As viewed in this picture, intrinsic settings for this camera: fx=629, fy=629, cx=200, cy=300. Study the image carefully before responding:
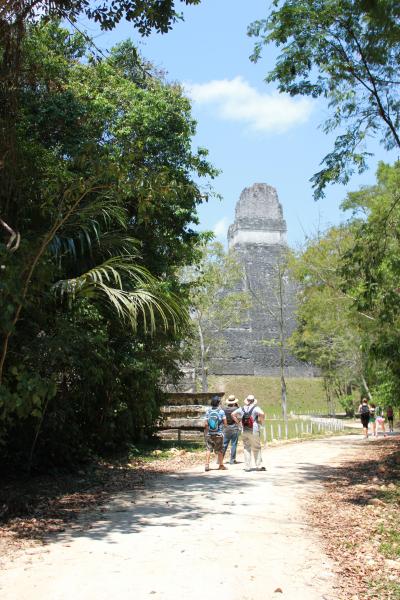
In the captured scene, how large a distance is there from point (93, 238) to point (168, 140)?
5.08 metres

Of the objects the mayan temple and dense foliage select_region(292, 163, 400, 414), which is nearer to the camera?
dense foliage select_region(292, 163, 400, 414)

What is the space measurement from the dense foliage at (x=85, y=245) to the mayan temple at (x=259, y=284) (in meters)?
38.8

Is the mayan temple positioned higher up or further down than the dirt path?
higher up

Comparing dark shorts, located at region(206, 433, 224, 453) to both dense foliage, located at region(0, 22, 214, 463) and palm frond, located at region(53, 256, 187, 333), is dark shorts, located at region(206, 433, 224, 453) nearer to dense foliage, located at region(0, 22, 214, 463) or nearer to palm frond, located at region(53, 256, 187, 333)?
dense foliage, located at region(0, 22, 214, 463)

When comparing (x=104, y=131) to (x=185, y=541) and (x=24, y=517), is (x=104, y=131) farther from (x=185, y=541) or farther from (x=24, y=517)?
(x=185, y=541)

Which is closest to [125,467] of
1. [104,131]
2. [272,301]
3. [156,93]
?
[104,131]

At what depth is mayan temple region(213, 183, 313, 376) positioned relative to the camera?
186ft

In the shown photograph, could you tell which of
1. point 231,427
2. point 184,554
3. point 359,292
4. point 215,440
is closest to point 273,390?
point 231,427

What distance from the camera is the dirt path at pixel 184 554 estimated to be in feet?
14.9

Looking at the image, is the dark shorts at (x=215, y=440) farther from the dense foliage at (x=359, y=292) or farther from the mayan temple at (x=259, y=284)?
the mayan temple at (x=259, y=284)

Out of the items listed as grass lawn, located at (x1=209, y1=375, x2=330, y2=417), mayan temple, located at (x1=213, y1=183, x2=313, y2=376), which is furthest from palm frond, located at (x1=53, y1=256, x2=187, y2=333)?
mayan temple, located at (x1=213, y1=183, x2=313, y2=376)

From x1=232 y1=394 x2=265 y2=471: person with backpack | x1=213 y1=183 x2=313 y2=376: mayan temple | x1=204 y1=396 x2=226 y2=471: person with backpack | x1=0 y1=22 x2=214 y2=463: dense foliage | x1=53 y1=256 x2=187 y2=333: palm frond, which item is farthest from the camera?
x1=213 y1=183 x2=313 y2=376: mayan temple

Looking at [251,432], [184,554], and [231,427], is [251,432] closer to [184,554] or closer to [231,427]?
[231,427]

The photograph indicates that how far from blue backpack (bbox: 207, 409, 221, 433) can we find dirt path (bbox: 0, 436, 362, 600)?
9.17 ft
